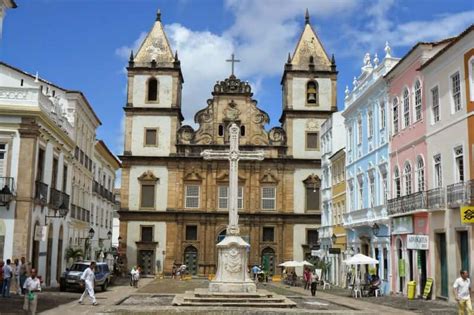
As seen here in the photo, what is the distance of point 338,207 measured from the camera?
40.9 m

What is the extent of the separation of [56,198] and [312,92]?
95.7ft

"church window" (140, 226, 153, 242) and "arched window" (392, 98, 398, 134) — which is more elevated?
"arched window" (392, 98, 398, 134)

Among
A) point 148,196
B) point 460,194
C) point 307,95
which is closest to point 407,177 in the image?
point 460,194

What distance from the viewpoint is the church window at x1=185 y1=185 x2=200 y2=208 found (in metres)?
53.5

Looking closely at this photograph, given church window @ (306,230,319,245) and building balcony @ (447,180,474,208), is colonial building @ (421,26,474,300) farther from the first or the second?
church window @ (306,230,319,245)

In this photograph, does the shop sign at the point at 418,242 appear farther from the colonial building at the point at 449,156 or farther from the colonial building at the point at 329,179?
the colonial building at the point at 329,179

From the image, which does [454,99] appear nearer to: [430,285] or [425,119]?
[425,119]

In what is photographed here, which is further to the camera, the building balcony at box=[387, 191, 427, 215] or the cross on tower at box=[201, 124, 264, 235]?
the building balcony at box=[387, 191, 427, 215]

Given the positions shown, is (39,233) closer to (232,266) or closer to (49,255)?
(49,255)

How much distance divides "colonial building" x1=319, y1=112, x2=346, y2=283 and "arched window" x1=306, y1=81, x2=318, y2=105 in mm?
9015

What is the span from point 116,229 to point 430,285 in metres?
63.1

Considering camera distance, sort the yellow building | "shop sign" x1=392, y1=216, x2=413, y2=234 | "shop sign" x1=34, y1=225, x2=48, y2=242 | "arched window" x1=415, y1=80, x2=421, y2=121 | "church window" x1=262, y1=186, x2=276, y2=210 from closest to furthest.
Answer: "arched window" x1=415, y1=80, x2=421, y2=121 → "shop sign" x1=392, y1=216, x2=413, y2=234 → "shop sign" x1=34, y1=225, x2=48, y2=242 → the yellow building → "church window" x1=262, y1=186, x2=276, y2=210

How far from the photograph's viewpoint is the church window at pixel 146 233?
173 ft

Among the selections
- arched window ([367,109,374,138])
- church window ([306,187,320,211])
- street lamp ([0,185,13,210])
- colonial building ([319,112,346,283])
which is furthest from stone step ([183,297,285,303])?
church window ([306,187,320,211])
